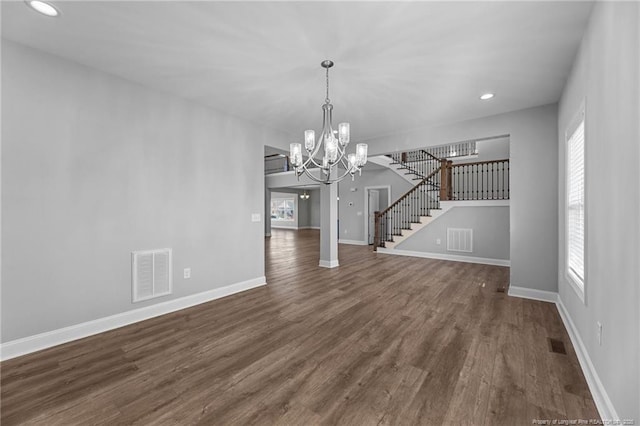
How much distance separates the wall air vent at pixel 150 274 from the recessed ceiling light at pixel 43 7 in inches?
89.0

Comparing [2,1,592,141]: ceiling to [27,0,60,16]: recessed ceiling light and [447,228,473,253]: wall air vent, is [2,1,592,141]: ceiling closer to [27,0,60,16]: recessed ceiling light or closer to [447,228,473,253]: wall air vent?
[27,0,60,16]: recessed ceiling light

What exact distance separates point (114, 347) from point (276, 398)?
180cm

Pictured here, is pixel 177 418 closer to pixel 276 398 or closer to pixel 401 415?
pixel 276 398

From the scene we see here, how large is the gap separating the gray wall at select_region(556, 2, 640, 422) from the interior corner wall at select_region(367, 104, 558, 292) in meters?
1.71

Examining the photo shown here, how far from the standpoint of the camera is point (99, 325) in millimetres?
2887

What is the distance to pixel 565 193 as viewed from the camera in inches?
124

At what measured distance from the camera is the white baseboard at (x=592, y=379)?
1.62m

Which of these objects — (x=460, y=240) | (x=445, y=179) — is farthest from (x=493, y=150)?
(x=460, y=240)

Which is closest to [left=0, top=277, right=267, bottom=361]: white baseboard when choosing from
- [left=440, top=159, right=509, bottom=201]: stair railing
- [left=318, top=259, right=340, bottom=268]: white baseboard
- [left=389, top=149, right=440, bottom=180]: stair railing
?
[left=318, top=259, right=340, bottom=268]: white baseboard

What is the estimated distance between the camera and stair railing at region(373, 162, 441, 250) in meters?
8.13

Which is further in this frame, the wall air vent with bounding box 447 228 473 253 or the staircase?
the staircase

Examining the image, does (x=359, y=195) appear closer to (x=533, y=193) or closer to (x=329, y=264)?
(x=329, y=264)

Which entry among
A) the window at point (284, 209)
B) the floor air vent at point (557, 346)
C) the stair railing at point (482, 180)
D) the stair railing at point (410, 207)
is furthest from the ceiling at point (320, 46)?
the window at point (284, 209)

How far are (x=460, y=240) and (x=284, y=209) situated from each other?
12.6 meters
